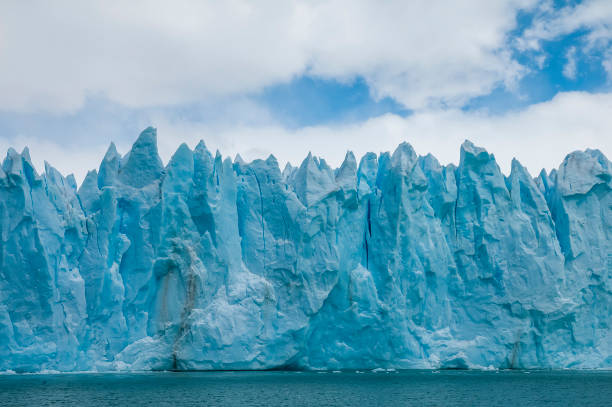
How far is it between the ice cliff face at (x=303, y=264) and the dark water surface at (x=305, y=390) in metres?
1.44

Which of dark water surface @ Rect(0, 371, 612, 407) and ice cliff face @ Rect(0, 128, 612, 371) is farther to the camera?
ice cliff face @ Rect(0, 128, 612, 371)

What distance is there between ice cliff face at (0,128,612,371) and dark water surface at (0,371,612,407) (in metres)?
1.44

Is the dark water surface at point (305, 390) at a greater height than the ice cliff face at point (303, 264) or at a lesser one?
lesser

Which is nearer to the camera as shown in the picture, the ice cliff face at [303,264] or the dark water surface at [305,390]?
the dark water surface at [305,390]

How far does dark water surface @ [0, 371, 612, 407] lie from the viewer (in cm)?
1716

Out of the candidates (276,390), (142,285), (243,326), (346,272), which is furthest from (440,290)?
(142,285)

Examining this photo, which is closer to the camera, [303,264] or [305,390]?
[305,390]

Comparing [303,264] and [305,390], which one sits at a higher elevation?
[303,264]

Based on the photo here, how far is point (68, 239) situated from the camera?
89.8 ft

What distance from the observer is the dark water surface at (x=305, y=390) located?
1716cm

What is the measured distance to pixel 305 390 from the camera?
66.2ft

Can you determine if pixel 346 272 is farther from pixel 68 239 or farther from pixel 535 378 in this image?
pixel 68 239

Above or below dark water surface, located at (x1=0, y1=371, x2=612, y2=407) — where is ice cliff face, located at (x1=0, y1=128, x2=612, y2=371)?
above

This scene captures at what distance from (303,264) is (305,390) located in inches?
270
